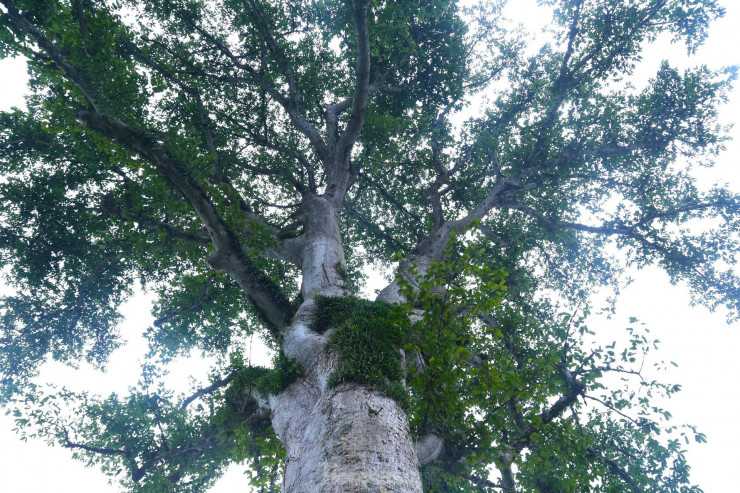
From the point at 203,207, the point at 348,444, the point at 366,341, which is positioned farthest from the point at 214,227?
the point at 348,444

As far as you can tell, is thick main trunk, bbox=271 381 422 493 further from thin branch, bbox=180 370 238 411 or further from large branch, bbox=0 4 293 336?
thin branch, bbox=180 370 238 411

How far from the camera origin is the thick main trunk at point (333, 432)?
275 centimetres

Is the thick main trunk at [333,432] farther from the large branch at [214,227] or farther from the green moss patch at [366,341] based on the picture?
the large branch at [214,227]

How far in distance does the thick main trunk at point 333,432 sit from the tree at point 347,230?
3 cm

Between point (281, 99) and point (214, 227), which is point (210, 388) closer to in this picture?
point (214, 227)

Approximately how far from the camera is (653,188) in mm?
11336

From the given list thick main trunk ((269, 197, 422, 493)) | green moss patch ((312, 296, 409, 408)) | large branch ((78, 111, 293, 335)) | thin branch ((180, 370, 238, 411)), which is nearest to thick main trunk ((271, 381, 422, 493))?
thick main trunk ((269, 197, 422, 493))

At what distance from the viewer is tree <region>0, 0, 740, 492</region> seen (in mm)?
4379

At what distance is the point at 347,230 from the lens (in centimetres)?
1348

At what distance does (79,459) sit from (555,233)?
563 inches

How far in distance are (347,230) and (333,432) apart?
10.5 m

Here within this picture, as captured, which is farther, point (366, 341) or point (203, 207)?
point (203, 207)

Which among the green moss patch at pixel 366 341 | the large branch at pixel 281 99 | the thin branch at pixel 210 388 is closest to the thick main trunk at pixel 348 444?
the green moss patch at pixel 366 341

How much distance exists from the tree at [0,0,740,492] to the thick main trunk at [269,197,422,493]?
3cm
